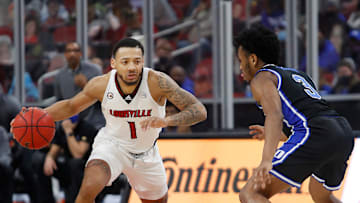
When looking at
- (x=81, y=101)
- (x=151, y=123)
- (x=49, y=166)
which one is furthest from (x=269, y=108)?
(x=49, y=166)

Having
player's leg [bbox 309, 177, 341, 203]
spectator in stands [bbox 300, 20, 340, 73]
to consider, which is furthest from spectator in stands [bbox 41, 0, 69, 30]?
player's leg [bbox 309, 177, 341, 203]

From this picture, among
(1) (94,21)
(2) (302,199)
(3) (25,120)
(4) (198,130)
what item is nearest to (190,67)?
(4) (198,130)

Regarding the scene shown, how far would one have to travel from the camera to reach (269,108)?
4363mm

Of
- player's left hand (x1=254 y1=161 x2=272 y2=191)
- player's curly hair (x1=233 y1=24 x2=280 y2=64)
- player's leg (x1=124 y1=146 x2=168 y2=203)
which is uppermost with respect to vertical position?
player's curly hair (x1=233 y1=24 x2=280 y2=64)

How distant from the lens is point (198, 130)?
8234 mm

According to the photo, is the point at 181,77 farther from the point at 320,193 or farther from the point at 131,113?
the point at 320,193

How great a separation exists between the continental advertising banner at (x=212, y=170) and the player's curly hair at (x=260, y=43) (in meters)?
2.52

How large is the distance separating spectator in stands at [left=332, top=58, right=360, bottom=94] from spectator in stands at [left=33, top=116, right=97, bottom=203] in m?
3.30

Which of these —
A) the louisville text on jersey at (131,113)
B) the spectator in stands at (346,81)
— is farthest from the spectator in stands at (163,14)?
the louisville text on jersey at (131,113)

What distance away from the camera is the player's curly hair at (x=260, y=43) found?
477 centimetres

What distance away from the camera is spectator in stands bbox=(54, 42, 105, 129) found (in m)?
7.88

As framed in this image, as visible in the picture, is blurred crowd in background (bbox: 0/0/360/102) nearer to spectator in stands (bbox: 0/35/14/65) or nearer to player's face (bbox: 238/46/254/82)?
spectator in stands (bbox: 0/35/14/65)

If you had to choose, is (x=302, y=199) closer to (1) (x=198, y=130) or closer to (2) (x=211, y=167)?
(2) (x=211, y=167)

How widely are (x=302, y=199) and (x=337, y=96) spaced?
85.2 inches
